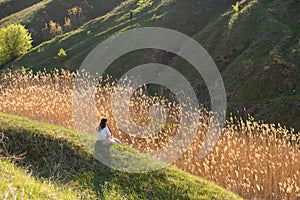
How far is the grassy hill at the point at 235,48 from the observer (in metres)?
16.0

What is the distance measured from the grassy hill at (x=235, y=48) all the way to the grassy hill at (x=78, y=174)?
24.1ft

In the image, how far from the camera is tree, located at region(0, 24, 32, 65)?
3014cm

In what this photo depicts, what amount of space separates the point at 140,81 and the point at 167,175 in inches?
514

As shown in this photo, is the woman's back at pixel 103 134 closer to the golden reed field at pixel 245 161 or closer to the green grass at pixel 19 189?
the golden reed field at pixel 245 161

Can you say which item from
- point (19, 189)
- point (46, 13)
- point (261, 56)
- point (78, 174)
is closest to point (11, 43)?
point (46, 13)

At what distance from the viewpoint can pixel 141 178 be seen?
796cm

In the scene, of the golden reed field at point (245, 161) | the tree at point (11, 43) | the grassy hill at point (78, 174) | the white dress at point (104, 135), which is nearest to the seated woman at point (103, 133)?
the white dress at point (104, 135)

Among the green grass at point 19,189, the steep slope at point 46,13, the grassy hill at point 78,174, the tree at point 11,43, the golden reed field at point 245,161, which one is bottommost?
the golden reed field at point 245,161

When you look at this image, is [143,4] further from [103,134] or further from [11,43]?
[103,134]

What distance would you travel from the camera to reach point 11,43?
3059 cm

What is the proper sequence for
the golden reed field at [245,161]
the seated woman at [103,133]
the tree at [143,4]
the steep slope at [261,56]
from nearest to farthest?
the golden reed field at [245,161], the seated woman at [103,133], the steep slope at [261,56], the tree at [143,4]

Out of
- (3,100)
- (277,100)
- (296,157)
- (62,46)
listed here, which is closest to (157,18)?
(62,46)

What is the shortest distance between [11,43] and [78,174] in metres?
26.1

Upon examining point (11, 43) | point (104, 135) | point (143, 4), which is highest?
point (143, 4)
